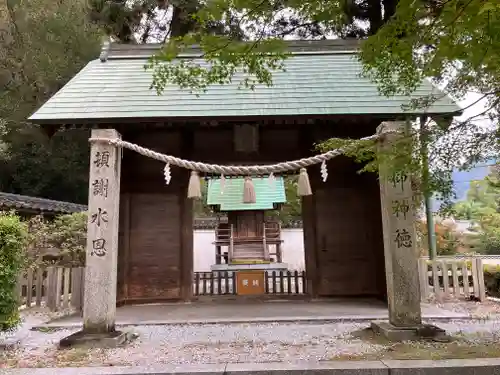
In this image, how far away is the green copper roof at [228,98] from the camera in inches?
288

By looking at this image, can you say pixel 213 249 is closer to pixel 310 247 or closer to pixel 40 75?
pixel 40 75

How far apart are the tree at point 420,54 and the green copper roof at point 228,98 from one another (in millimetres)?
2169

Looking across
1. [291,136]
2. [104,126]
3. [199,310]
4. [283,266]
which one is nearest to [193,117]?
[104,126]

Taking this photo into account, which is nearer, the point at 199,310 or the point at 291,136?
the point at 199,310

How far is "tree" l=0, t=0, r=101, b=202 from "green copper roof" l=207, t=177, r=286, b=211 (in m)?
6.13

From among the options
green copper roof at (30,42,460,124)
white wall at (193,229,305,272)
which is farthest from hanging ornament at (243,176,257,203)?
white wall at (193,229,305,272)

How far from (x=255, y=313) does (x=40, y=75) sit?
15.4 m

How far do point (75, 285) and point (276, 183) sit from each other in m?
10.6

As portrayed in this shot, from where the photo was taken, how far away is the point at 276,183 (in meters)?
17.4

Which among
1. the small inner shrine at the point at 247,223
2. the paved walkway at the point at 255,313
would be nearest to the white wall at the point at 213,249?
the small inner shrine at the point at 247,223

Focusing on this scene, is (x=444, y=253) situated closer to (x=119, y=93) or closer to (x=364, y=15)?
(x=364, y=15)

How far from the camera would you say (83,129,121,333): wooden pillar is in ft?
17.7

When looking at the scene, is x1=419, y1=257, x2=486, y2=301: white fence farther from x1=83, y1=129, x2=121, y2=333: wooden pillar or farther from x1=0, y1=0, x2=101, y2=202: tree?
x1=0, y1=0, x2=101, y2=202: tree

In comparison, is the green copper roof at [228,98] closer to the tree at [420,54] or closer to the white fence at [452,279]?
the tree at [420,54]
